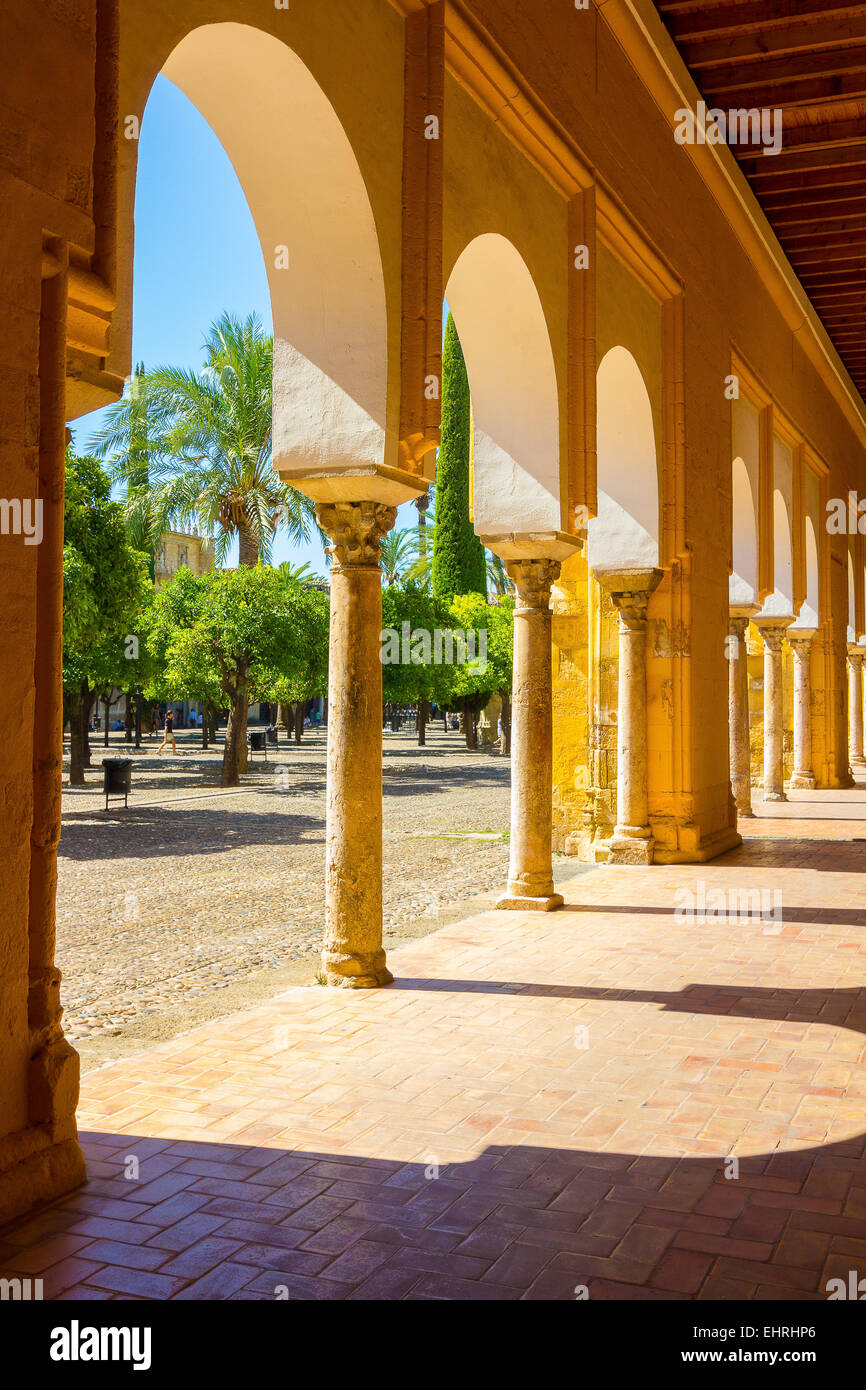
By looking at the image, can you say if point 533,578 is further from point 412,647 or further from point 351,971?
point 412,647

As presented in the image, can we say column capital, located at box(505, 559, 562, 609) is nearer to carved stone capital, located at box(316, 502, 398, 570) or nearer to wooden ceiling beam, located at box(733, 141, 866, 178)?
carved stone capital, located at box(316, 502, 398, 570)

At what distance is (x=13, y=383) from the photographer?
10.3 ft

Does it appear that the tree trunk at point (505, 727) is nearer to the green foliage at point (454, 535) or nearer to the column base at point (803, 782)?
the green foliage at point (454, 535)

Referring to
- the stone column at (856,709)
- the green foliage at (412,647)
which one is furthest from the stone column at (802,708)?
the green foliage at (412,647)

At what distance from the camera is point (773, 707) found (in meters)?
17.8

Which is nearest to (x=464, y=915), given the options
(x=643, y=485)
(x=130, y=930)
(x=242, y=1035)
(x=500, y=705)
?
(x=130, y=930)

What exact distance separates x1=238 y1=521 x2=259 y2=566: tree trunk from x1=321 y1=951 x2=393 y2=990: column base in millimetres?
19922

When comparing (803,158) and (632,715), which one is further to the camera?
(803,158)

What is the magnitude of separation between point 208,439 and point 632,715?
16612 mm

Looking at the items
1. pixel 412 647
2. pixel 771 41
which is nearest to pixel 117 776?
pixel 771 41

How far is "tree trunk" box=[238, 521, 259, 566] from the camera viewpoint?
2497 cm

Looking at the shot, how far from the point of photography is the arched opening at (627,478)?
10.1m

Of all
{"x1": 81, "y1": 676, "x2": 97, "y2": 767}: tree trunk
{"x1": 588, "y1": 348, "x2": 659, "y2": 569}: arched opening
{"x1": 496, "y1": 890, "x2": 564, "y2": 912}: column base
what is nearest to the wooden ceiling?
{"x1": 588, "y1": 348, "x2": 659, "y2": 569}: arched opening

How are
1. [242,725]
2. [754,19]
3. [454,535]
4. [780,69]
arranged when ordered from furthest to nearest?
[454,535], [242,725], [780,69], [754,19]
